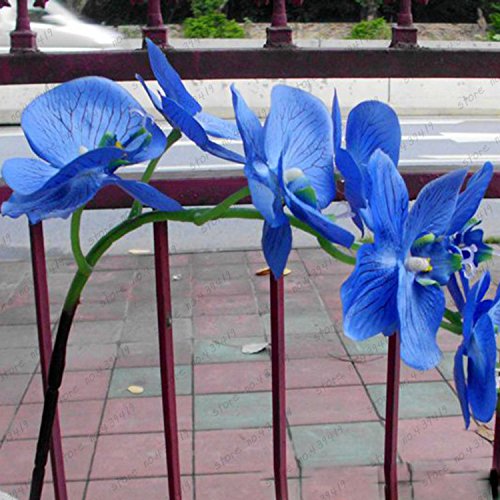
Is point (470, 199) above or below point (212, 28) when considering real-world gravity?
above

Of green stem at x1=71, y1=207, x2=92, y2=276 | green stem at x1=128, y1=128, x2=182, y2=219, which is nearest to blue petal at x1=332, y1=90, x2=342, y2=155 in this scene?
green stem at x1=128, y1=128, x2=182, y2=219

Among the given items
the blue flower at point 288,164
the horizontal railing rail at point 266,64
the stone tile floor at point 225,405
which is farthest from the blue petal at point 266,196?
the stone tile floor at point 225,405

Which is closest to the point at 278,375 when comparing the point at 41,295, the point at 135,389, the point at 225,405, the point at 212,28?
the point at 41,295

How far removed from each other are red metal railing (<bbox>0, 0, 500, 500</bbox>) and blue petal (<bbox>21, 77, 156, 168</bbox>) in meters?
0.46

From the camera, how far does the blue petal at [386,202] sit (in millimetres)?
526

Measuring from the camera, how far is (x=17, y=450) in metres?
2.63

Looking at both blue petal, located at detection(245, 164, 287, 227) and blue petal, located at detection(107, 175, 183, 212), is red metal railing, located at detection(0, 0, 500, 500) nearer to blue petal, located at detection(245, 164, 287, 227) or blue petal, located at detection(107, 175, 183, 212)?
blue petal, located at detection(107, 175, 183, 212)

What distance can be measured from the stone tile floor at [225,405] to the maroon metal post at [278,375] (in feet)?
3.61

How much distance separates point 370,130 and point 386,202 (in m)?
0.11

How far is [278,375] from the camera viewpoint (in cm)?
120

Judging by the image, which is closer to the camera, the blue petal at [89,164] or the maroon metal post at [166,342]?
the blue petal at [89,164]

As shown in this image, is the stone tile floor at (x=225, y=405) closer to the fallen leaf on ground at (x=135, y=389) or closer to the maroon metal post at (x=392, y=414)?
the fallen leaf on ground at (x=135, y=389)

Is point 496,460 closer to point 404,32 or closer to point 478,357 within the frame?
point 404,32

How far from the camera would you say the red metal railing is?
1.14 m
